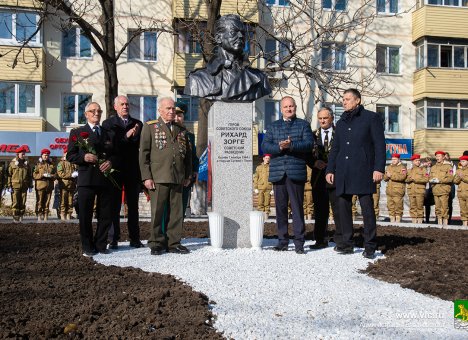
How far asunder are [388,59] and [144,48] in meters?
12.3

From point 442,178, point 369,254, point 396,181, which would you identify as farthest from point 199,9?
point 369,254

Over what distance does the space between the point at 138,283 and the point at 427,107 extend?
87.4 ft

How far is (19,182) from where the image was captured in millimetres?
15969

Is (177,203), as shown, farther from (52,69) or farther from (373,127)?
(52,69)

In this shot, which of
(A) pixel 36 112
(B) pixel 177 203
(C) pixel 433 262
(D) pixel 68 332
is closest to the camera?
(D) pixel 68 332

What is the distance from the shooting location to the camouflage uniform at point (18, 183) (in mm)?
15913

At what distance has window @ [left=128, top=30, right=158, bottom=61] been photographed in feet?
92.3

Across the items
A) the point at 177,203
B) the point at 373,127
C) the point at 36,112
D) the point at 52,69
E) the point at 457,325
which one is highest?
the point at 52,69

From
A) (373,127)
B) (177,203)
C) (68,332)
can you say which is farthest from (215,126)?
(68,332)

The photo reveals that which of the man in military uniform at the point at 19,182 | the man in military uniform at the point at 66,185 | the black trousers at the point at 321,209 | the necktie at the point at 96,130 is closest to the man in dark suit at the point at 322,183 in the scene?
the black trousers at the point at 321,209

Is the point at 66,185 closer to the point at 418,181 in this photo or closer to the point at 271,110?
the point at 418,181

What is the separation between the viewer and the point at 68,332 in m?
4.43

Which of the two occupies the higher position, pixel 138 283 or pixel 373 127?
pixel 373 127

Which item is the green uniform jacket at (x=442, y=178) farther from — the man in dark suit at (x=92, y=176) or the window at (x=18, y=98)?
the window at (x=18, y=98)
